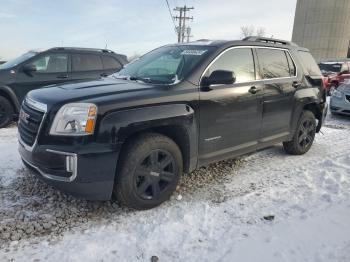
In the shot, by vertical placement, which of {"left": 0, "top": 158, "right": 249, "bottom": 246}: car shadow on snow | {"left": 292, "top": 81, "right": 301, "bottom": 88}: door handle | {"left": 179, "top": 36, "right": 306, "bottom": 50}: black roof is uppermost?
{"left": 179, "top": 36, "right": 306, "bottom": 50}: black roof

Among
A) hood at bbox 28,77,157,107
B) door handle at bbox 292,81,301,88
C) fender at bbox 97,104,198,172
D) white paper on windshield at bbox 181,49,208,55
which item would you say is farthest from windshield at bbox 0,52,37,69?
door handle at bbox 292,81,301,88

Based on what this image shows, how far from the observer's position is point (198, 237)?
3.22m

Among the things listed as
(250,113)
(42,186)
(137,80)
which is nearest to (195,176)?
(250,113)

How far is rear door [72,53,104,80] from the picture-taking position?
805 centimetres

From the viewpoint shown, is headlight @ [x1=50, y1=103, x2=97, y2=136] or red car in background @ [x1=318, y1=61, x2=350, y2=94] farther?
red car in background @ [x1=318, y1=61, x2=350, y2=94]

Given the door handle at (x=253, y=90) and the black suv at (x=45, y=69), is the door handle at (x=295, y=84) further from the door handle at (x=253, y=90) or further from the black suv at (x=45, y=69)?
the black suv at (x=45, y=69)

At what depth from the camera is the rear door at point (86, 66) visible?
805 cm

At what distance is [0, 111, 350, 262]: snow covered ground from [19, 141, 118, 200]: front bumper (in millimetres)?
363

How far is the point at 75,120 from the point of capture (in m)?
3.22

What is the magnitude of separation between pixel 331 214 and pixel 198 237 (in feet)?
5.08

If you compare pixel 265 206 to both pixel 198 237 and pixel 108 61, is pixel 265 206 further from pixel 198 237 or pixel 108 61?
pixel 108 61

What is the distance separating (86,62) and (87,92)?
16.4 feet

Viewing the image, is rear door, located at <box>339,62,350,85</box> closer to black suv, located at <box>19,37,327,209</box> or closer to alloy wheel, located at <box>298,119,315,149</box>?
alloy wheel, located at <box>298,119,315,149</box>

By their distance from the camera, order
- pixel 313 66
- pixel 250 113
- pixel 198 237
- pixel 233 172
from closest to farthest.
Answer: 1. pixel 198 237
2. pixel 250 113
3. pixel 233 172
4. pixel 313 66
